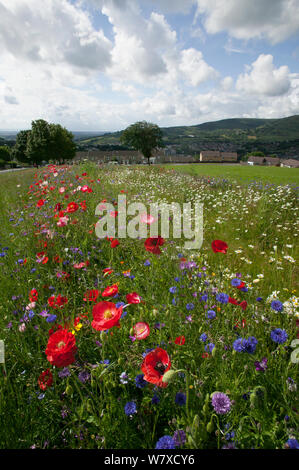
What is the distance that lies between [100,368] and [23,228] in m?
3.49

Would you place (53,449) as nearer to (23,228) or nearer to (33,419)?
(33,419)

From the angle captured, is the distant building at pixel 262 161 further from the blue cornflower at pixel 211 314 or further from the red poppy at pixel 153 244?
the blue cornflower at pixel 211 314

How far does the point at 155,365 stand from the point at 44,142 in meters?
55.0

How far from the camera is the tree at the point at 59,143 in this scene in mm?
50391

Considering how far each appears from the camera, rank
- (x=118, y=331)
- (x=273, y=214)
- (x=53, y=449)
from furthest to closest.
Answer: (x=273, y=214) → (x=118, y=331) → (x=53, y=449)

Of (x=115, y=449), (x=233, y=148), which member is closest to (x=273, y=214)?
(x=115, y=449)

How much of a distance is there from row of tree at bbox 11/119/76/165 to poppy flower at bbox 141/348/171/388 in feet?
174

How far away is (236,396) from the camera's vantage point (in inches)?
51.4

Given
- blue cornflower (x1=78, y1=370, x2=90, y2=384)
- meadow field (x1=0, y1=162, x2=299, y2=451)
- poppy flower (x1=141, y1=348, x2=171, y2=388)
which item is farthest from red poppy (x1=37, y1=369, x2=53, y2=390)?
poppy flower (x1=141, y1=348, x2=171, y2=388)

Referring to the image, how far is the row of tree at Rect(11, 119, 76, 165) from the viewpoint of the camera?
48.1 metres

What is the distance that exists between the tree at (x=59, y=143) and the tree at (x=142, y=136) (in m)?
17.9

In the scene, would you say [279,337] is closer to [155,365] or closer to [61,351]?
[155,365]

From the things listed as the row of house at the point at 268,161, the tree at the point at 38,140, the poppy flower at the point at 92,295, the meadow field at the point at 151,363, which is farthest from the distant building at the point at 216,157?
the poppy flower at the point at 92,295

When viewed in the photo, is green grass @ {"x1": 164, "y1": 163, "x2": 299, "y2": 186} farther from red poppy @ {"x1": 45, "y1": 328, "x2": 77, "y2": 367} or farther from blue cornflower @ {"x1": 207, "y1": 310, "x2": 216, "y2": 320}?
red poppy @ {"x1": 45, "y1": 328, "x2": 77, "y2": 367}
